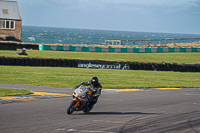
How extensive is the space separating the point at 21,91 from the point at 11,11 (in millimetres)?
52113

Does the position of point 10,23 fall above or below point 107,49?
above

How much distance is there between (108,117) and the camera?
992cm

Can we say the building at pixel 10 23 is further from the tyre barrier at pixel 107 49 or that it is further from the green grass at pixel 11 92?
the green grass at pixel 11 92

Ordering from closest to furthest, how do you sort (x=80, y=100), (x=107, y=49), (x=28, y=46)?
(x=80, y=100)
(x=28, y=46)
(x=107, y=49)

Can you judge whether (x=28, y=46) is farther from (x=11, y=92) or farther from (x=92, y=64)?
(x=11, y=92)

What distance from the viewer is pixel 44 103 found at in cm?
1255

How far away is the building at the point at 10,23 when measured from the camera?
203 feet

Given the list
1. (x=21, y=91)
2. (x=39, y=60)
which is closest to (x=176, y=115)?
(x=21, y=91)

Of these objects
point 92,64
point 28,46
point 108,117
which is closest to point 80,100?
point 108,117

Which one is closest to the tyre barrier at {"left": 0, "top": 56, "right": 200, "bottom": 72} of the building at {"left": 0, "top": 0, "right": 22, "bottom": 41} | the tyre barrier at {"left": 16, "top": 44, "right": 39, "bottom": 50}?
the tyre barrier at {"left": 16, "top": 44, "right": 39, "bottom": 50}

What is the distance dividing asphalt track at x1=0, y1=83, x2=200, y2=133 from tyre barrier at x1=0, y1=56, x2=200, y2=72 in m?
16.1

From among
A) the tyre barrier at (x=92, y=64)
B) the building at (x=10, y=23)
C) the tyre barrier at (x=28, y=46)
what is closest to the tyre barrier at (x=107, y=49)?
the tyre barrier at (x=28, y=46)

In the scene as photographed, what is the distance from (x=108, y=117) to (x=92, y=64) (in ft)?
69.6

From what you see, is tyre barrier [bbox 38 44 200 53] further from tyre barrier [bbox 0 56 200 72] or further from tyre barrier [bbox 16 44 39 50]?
tyre barrier [bbox 0 56 200 72]
